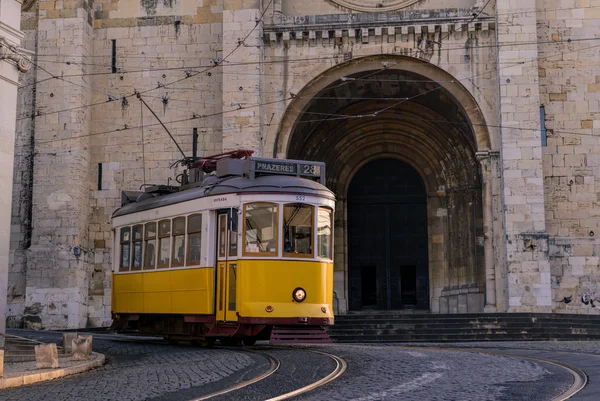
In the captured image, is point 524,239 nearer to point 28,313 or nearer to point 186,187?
point 186,187

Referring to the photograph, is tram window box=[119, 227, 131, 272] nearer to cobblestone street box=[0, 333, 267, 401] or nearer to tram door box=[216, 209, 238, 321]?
cobblestone street box=[0, 333, 267, 401]

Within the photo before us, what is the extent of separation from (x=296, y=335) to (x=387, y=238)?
1468 cm

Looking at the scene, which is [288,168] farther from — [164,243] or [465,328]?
[465,328]

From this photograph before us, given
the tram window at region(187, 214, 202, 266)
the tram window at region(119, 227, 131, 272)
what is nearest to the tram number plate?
the tram window at region(187, 214, 202, 266)

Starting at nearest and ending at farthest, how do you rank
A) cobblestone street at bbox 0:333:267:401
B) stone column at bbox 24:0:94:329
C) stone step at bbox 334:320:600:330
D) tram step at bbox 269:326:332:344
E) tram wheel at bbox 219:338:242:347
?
cobblestone street at bbox 0:333:267:401 < tram step at bbox 269:326:332:344 < tram wheel at bbox 219:338:242:347 < stone step at bbox 334:320:600:330 < stone column at bbox 24:0:94:329

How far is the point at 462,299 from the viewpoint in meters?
26.1

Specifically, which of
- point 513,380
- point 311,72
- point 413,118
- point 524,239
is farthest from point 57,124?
point 513,380

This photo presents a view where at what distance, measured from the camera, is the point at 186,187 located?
54.5 feet

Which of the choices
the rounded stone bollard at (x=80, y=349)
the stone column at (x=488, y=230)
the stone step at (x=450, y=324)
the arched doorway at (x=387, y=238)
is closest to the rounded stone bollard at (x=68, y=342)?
the rounded stone bollard at (x=80, y=349)

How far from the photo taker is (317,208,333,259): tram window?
14547mm

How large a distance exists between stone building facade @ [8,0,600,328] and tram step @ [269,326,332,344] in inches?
397

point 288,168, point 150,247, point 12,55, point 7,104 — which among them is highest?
point 12,55

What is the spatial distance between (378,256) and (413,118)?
463 centimetres

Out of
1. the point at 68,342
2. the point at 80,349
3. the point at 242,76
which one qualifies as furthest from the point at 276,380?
the point at 242,76
